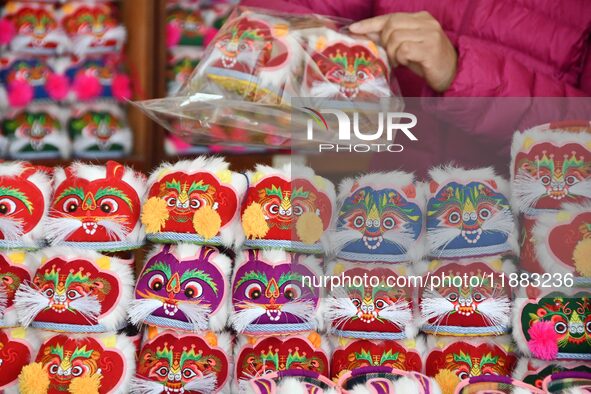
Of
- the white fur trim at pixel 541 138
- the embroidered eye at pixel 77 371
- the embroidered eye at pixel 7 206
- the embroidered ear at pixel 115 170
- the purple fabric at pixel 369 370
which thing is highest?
the white fur trim at pixel 541 138

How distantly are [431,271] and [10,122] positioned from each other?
1.74 m

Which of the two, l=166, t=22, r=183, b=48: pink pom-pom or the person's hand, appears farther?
l=166, t=22, r=183, b=48: pink pom-pom

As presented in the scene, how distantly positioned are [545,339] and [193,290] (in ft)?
1.25

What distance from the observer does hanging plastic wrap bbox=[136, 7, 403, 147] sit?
986 mm

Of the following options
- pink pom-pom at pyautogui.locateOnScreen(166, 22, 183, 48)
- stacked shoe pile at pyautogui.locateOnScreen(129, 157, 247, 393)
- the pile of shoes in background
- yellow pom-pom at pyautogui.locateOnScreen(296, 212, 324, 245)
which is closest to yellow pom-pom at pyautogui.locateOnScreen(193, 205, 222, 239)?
stacked shoe pile at pyautogui.locateOnScreen(129, 157, 247, 393)

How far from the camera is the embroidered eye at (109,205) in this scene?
83 cm

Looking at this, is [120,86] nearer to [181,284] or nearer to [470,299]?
[181,284]

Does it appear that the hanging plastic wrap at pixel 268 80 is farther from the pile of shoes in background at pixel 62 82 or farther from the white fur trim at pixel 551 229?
the pile of shoes in background at pixel 62 82

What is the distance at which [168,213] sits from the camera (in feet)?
2.68

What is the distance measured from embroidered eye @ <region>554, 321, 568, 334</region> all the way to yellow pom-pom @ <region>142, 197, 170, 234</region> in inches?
17.1

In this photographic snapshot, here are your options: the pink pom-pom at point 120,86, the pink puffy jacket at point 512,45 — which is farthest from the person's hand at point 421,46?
the pink pom-pom at point 120,86

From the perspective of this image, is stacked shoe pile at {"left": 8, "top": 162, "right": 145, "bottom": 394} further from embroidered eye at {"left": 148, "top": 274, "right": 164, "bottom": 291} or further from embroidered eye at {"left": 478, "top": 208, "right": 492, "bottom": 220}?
embroidered eye at {"left": 478, "top": 208, "right": 492, "bottom": 220}

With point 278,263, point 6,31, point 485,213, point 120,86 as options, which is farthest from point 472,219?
point 6,31

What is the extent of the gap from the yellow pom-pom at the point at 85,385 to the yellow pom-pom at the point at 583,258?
1.71ft
